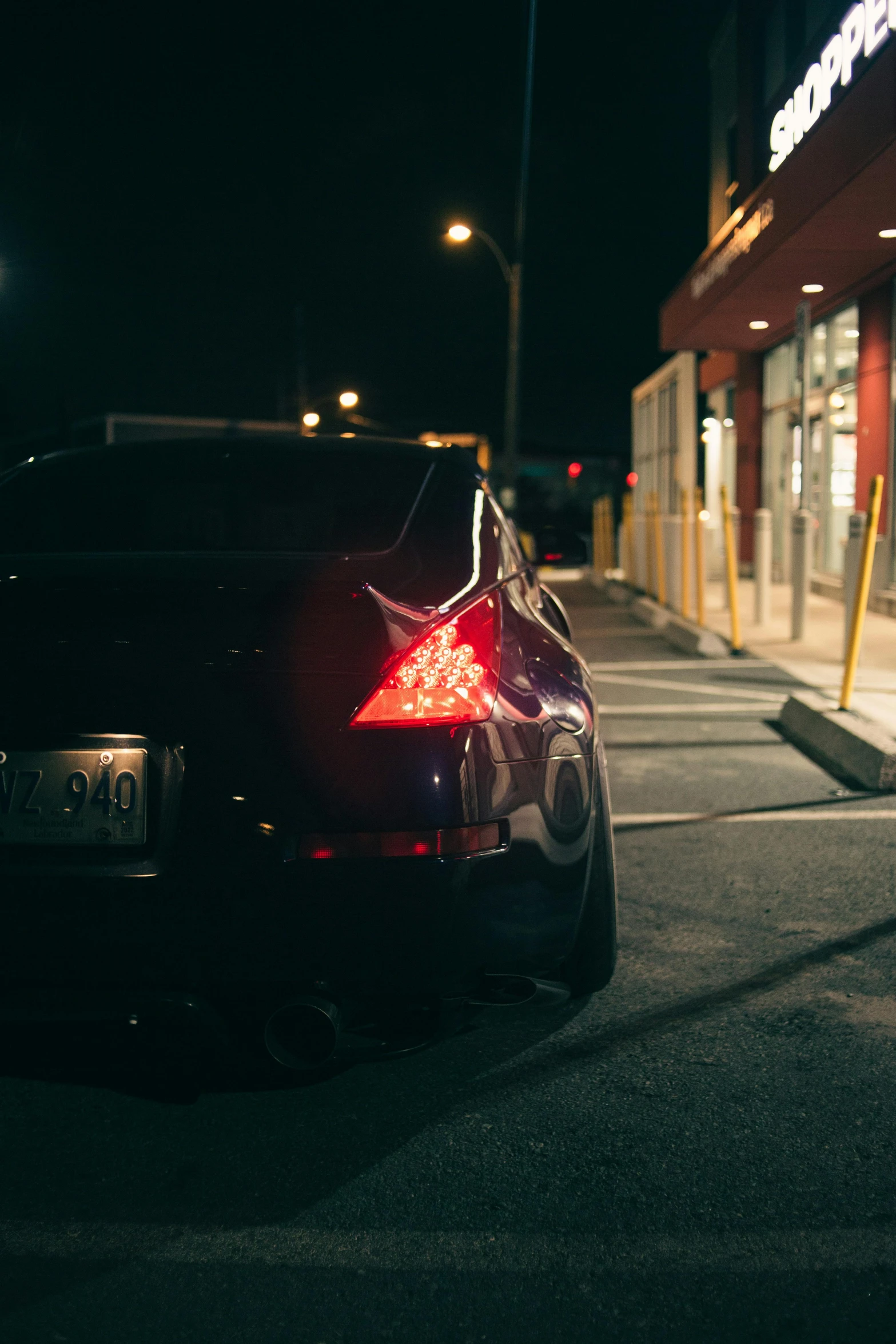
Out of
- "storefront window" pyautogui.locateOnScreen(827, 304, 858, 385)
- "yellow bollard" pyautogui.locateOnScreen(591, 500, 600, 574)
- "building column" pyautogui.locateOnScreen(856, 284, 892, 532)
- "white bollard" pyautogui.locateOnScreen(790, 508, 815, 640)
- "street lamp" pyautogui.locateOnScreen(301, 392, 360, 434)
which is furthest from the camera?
"street lamp" pyautogui.locateOnScreen(301, 392, 360, 434)

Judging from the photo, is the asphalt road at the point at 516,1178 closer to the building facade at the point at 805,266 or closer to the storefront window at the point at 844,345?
the building facade at the point at 805,266

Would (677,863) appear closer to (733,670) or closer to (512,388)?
(733,670)

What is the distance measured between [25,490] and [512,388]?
918 inches

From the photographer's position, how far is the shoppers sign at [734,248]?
13120mm

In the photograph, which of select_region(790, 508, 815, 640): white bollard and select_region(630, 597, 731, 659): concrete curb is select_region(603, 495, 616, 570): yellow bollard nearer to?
select_region(630, 597, 731, 659): concrete curb

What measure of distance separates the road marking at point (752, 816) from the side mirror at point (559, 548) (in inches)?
45.4

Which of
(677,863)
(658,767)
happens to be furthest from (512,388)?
(677,863)

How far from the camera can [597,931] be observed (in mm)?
3053

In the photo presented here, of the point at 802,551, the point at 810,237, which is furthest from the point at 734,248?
the point at 802,551

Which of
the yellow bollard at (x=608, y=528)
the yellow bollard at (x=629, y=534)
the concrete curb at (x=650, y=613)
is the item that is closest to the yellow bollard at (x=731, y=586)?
the concrete curb at (x=650, y=613)

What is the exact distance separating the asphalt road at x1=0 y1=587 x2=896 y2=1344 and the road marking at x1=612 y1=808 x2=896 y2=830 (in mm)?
1558

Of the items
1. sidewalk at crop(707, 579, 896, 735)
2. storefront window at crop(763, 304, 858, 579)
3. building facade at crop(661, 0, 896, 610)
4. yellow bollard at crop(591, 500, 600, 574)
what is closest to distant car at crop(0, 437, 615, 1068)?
sidewalk at crop(707, 579, 896, 735)

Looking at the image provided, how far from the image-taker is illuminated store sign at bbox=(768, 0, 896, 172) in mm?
10164

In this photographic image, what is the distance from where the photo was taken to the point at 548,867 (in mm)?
2531
